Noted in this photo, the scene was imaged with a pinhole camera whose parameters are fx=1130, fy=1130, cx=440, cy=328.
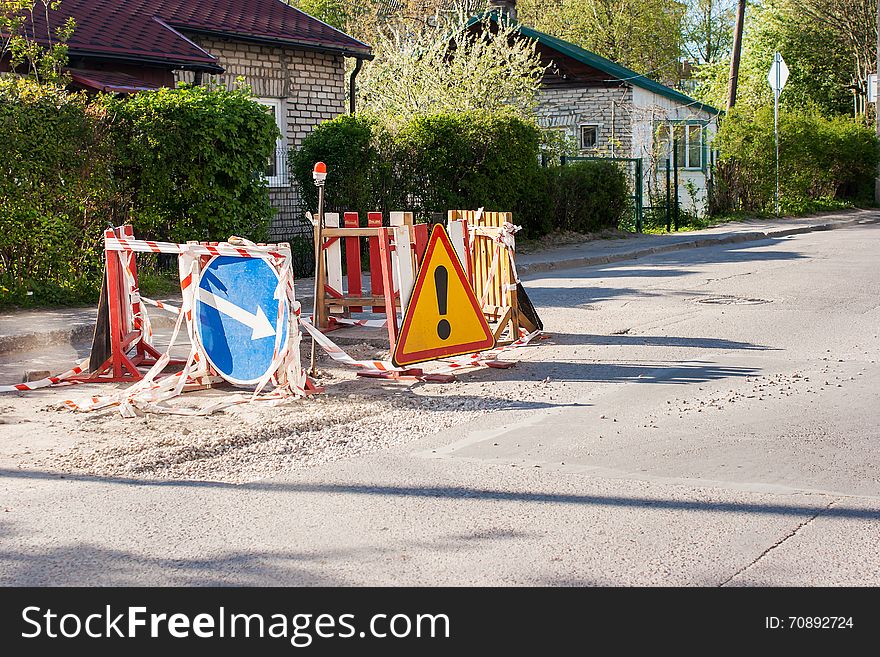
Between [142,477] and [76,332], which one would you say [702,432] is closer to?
[142,477]

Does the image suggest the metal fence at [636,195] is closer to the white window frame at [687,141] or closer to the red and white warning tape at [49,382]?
the white window frame at [687,141]

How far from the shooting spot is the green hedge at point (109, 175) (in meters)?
12.9

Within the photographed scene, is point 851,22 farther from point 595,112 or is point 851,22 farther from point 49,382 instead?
point 49,382

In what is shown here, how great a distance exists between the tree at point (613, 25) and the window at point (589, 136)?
20.4m

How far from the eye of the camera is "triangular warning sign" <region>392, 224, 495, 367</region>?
896 cm

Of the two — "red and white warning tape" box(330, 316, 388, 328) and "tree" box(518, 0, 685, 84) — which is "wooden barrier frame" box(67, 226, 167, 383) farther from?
"tree" box(518, 0, 685, 84)

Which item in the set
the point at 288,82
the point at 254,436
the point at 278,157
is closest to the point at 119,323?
the point at 254,436

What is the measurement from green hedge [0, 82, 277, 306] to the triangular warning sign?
5.73 metres

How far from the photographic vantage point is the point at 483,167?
20.3 meters

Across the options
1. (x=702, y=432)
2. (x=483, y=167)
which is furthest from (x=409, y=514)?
(x=483, y=167)

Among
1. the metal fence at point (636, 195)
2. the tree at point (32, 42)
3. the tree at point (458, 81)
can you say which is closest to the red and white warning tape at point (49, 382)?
the tree at point (32, 42)

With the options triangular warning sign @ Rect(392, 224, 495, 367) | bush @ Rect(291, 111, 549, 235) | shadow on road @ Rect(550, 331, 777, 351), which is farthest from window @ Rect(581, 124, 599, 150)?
triangular warning sign @ Rect(392, 224, 495, 367)

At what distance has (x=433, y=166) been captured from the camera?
773 inches

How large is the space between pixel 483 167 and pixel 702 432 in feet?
46.1
